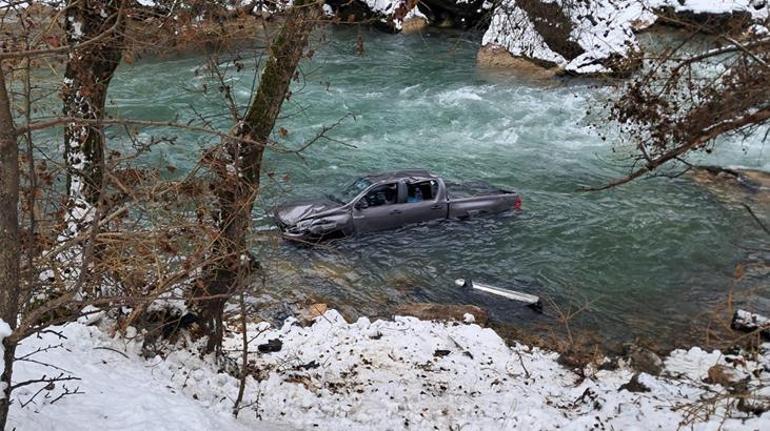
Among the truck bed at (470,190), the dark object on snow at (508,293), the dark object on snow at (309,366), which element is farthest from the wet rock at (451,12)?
the dark object on snow at (309,366)

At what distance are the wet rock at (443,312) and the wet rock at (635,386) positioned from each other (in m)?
2.54

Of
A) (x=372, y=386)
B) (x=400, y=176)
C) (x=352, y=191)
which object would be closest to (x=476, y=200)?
(x=400, y=176)

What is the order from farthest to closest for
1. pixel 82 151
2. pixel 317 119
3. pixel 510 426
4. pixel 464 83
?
pixel 464 83, pixel 317 119, pixel 82 151, pixel 510 426

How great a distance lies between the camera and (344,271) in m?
11.9

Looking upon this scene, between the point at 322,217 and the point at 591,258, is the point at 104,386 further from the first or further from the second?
the point at 591,258

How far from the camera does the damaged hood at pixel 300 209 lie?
12.4m

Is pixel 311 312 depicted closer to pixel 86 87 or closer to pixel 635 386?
pixel 86 87

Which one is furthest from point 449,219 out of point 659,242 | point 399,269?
point 659,242

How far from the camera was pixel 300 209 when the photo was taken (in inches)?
497

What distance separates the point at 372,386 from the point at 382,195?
5444mm

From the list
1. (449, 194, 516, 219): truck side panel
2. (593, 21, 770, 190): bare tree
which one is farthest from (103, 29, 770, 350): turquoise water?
(593, 21, 770, 190): bare tree

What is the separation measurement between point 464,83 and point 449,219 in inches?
365

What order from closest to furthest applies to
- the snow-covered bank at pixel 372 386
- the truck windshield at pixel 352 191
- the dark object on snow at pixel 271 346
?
the snow-covered bank at pixel 372 386 < the dark object on snow at pixel 271 346 < the truck windshield at pixel 352 191

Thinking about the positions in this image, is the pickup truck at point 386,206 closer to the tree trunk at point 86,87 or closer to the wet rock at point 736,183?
the tree trunk at point 86,87
